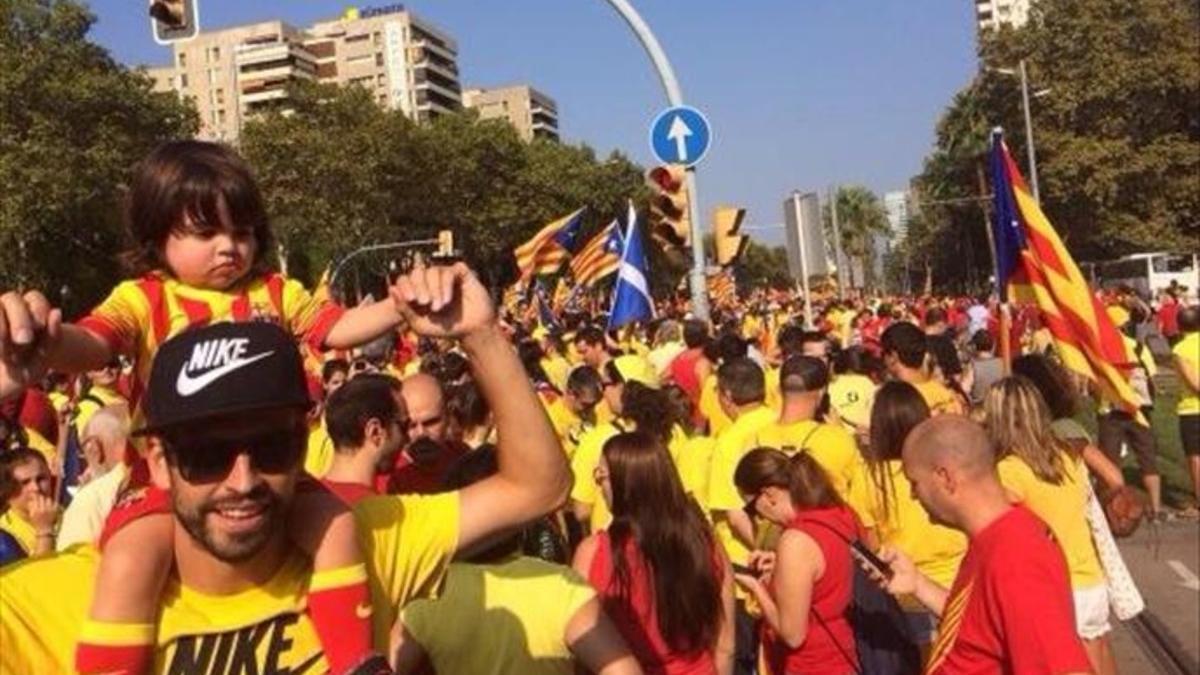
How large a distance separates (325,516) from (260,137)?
61.5 m

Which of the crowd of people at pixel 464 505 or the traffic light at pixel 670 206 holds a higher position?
the traffic light at pixel 670 206

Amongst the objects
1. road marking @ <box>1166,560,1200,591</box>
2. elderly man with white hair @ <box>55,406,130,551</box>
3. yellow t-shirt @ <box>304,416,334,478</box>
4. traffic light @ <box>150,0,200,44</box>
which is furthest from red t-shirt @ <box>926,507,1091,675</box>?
traffic light @ <box>150,0,200,44</box>

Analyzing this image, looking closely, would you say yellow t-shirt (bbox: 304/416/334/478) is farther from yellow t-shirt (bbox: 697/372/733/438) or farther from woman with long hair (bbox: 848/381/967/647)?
yellow t-shirt (bbox: 697/372/733/438)

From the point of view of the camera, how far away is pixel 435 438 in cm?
586

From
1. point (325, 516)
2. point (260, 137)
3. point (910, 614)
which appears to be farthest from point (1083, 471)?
point (260, 137)

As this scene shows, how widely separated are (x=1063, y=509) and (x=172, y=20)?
8927 mm

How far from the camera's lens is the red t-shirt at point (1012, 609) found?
12.5ft

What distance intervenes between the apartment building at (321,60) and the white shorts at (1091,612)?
507ft

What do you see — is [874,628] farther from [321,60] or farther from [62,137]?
[321,60]

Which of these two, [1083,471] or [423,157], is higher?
[423,157]

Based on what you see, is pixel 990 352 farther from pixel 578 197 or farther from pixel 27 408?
pixel 578 197

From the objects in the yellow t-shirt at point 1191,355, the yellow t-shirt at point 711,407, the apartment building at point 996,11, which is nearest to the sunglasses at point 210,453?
the yellow t-shirt at point 711,407

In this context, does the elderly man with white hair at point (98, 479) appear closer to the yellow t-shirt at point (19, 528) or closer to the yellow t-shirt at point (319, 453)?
the yellow t-shirt at point (19, 528)

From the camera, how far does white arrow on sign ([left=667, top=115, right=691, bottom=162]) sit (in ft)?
40.9
